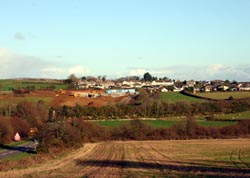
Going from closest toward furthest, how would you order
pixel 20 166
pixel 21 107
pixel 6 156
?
→ 1. pixel 20 166
2. pixel 6 156
3. pixel 21 107

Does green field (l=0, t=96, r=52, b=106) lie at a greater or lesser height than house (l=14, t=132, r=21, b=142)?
greater

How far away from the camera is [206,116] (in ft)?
283

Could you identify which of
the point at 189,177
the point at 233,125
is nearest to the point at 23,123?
the point at 233,125

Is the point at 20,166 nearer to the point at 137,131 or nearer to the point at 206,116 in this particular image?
the point at 137,131

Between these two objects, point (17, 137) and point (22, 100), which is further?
point (22, 100)

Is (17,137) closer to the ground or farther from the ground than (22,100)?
closer to the ground

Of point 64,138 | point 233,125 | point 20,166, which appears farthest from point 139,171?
point 233,125

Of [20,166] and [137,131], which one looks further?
[137,131]

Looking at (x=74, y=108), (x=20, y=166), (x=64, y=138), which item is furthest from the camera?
(x=74, y=108)

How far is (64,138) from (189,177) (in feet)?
92.8

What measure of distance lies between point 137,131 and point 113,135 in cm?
341

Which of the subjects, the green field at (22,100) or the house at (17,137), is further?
the green field at (22,100)

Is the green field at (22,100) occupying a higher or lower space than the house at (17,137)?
higher

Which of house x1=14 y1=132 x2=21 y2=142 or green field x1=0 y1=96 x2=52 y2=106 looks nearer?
house x1=14 y1=132 x2=21 y2=142
